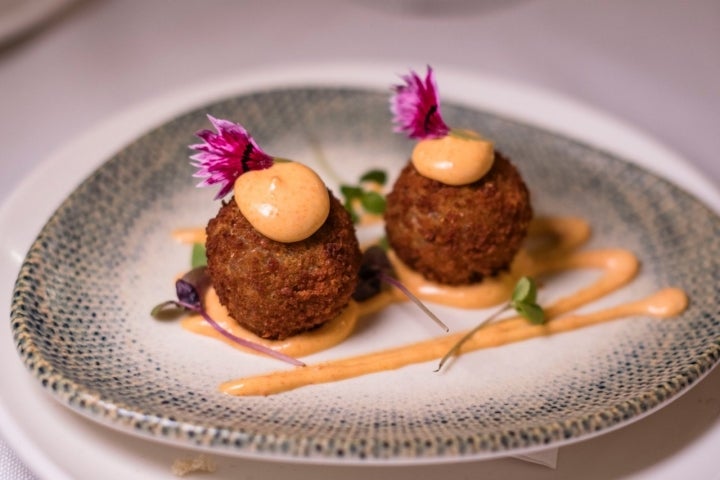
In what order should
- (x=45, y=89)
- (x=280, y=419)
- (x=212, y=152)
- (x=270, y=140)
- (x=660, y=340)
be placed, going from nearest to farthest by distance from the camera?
(x=280, y=419), (x=212, y=152), (x=660, y=340), (x=270, y=140), (x=45, y=89)

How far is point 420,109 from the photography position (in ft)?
8.93

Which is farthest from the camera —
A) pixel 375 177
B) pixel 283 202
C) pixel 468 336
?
pixel 375 177

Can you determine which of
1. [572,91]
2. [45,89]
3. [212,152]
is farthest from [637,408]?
[45,89]

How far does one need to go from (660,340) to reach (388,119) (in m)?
1.38

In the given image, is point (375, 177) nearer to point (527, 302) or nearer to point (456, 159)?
point (456, 159)

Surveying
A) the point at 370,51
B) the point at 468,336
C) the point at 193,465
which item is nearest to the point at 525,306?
the point at 468,336

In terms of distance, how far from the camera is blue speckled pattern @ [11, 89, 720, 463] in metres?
2.14

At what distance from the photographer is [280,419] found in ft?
7.34

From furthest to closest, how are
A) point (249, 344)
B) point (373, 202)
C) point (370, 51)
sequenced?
point (370, 51) → point (373, 202) → point (249, 344)

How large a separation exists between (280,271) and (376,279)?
50 cm

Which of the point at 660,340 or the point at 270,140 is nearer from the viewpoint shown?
the point at 660,340

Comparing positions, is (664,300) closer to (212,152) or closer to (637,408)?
(637,408)

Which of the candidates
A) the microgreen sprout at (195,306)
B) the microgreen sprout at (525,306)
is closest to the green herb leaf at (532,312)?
the microgreen sprout at (525,306)

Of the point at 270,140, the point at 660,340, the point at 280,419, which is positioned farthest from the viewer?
the point at 270,140
